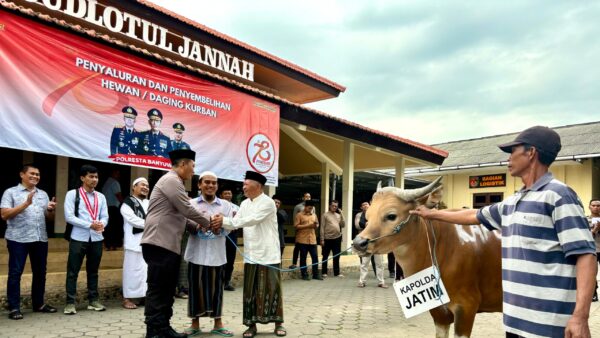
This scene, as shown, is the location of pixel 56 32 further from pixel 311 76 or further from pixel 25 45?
pixel 311 76

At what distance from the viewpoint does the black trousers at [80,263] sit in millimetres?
5965

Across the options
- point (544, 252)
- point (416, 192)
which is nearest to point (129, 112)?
point (416, 192)

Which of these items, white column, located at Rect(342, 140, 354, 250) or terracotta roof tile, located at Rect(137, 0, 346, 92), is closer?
terracotta roof tile, located at Rect(137, 0, 346, 92)

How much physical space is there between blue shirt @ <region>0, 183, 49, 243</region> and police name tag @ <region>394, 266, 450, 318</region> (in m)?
4.59

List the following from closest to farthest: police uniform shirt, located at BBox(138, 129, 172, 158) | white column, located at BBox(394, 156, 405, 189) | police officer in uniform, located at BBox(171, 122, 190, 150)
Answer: police uniform shirt, located at BBox(138, 129, 172, 158)
police officer in uniform, located at BBox(171, 122, 190, 150)
white column, located at BBox(394, 156, 405, 189)

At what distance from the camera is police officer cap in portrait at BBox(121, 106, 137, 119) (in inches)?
263

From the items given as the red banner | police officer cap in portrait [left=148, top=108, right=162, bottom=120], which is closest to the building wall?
the red banner

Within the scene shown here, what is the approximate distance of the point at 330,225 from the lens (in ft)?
34.7

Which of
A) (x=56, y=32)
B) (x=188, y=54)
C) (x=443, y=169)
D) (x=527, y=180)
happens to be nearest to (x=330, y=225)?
(x=188, y=54)

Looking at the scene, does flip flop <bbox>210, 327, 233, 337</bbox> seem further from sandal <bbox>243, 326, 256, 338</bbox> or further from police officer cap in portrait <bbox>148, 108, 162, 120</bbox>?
police officer cap in portrait <bbox>148, 108, 162, 120</bbox>

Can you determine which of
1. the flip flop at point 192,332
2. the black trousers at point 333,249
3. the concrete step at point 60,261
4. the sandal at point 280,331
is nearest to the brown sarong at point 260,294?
the sandal at point 280,331

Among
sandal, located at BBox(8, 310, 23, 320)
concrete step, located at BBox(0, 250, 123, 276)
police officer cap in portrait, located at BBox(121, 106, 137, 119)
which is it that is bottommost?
sandal, located at BBox(8, 310, 23, 320)

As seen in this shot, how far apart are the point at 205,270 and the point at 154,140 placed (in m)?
2.78

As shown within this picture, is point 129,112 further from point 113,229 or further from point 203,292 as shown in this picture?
point 203,292
